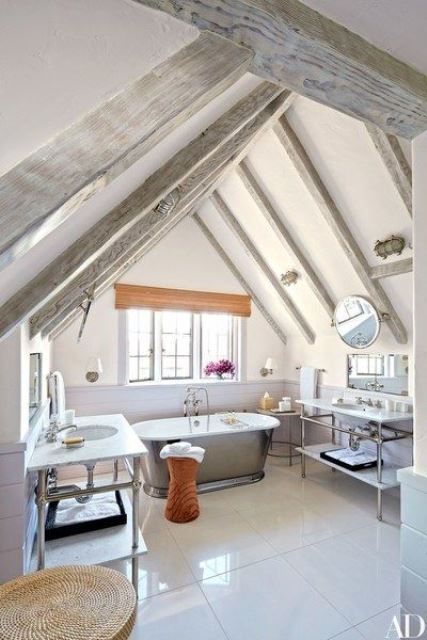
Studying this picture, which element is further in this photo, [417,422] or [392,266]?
[392,266]

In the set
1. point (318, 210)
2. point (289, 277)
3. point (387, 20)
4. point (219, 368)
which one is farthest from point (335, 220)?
→ point (219, 368)

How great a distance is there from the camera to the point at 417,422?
1215mm

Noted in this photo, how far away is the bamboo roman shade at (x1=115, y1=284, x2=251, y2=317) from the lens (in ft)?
13.1

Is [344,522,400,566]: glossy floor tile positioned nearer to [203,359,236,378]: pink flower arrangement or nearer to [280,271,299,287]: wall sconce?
[203,359,236,378]: pink flower arrangement

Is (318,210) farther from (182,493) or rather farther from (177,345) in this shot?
(182,493)

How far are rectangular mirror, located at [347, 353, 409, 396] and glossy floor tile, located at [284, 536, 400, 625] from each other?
5.35 ft

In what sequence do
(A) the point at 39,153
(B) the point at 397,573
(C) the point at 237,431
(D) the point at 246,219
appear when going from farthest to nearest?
(D) the point at 246,219, (C) the point at 237,431, (B) the point at 397,573, (A) the point at 39,153

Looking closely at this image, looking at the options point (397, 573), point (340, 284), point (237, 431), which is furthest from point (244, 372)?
point (397, 573)

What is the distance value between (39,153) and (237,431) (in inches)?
126

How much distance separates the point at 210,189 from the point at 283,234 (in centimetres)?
101

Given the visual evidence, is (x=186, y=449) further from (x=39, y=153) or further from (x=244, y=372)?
(x=39, y=153)

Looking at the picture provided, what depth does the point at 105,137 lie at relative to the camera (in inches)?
28.1

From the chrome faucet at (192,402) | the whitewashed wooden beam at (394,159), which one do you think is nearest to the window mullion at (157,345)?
the chrome faucet at (192,402)

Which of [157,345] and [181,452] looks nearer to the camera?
[181,452]
